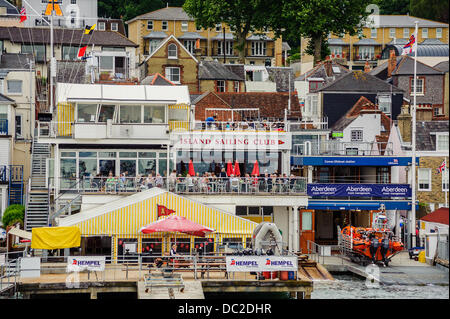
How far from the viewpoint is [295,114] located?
214ft

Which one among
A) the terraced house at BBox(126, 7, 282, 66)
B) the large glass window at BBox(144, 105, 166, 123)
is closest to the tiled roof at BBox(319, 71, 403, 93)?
the large glass window at BBox(144, 105, 166, 123)

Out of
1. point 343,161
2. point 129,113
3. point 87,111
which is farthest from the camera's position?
point 343,161

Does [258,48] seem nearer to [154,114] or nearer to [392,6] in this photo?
[392,6]

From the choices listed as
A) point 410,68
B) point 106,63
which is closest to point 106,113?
point 106,63

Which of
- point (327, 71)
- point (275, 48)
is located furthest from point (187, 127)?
point (275, 48)

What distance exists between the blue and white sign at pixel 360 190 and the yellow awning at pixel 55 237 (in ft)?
54.2

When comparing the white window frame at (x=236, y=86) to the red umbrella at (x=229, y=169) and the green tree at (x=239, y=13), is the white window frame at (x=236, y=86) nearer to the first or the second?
the green tree at (x=239, y=13)

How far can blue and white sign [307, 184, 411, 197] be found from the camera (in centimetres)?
4544

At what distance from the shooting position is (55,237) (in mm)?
31562

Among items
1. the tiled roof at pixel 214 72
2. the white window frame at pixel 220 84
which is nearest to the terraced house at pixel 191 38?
the tiled roof at pixel 214 72

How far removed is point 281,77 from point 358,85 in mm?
18562

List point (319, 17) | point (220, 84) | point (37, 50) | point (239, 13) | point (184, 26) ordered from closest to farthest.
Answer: point (220, 84) < point (37, 50) < point (319, 17) < point (239, 13) < point (184, 26)

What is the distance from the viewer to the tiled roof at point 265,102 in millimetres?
65062

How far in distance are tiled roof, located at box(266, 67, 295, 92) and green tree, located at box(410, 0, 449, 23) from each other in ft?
221
